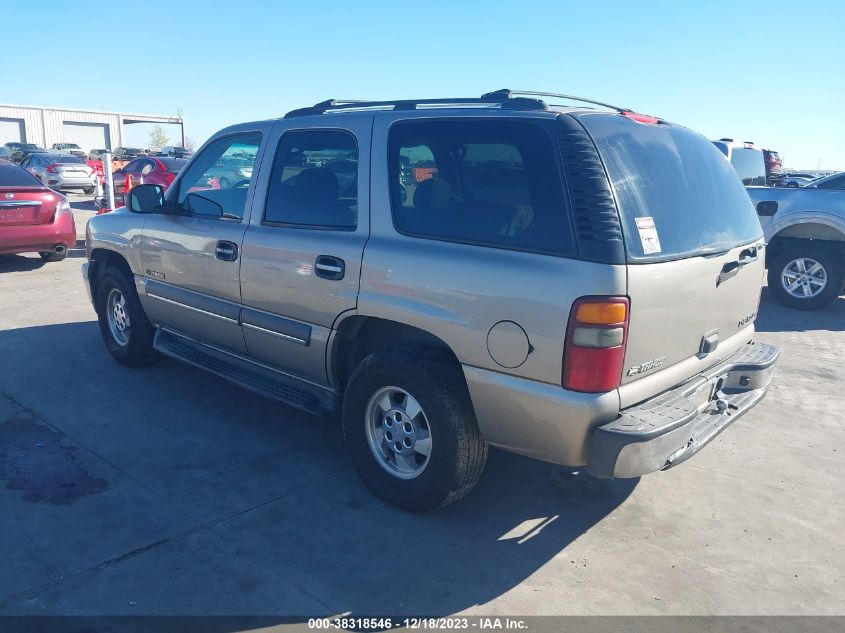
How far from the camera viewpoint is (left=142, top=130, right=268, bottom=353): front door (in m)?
4.31

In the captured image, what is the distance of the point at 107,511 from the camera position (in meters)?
3.44

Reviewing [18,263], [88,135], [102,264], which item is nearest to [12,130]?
[88,135]

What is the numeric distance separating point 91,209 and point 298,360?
58.2 ft

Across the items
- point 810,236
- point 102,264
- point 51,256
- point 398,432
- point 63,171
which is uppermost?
point 63,171

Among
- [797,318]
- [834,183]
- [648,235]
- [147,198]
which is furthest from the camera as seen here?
[834,183]

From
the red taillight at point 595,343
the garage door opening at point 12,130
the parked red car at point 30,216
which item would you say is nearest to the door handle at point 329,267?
the red taillight at point 595,343

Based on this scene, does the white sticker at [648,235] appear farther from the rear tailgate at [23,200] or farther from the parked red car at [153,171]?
the parked red car at [153,171]

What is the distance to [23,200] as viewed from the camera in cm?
924

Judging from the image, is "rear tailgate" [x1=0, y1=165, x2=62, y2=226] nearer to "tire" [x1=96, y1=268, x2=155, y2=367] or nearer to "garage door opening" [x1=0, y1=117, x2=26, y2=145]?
"tire" [x1=96, y1=268, x2=155, y2=367]

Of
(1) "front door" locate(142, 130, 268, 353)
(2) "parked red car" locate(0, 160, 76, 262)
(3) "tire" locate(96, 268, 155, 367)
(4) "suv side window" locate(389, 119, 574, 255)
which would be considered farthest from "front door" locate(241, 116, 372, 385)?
(2) "parked red car" locate(0, 160, 76, 262)

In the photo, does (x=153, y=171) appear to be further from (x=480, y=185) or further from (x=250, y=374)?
(x=480, y=185)

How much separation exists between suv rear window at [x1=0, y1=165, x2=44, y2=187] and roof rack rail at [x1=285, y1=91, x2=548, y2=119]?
7051 mm

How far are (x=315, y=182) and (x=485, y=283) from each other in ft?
4.87

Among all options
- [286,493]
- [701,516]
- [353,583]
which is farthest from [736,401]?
[286,493]
